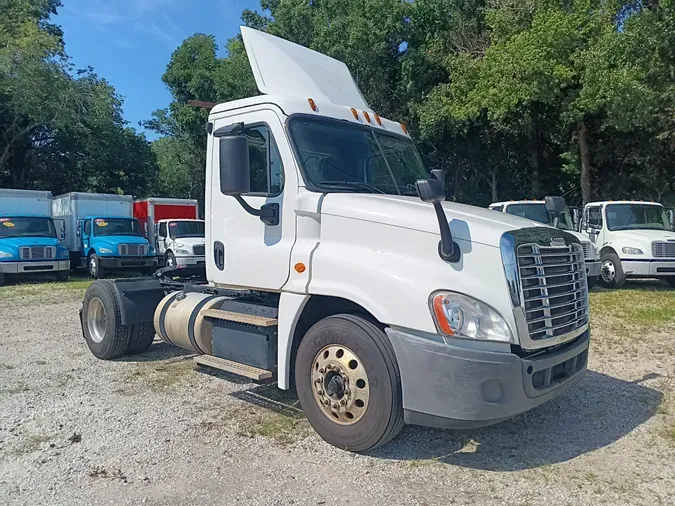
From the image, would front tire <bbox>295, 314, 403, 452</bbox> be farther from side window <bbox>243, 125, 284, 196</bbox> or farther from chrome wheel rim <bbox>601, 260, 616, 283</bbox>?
chrome wheel rim <bbox>601, 260, 616, 283</bbox>

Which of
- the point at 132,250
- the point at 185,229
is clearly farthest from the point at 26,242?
the point at 185,229

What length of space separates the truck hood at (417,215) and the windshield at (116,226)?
57.0 ft

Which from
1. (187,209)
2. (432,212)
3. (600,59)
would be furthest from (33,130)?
(432,212)

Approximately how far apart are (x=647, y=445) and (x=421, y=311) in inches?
92.1

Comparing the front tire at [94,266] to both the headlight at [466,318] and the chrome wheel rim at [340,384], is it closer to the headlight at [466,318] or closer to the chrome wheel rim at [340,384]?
the chrome wheel rim at [340,384]

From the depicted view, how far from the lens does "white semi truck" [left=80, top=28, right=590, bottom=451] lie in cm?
386

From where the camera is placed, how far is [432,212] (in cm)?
420

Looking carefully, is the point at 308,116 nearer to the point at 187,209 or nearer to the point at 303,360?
the point at 303,360

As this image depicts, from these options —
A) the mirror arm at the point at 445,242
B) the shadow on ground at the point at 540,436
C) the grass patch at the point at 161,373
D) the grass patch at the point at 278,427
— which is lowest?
the shadow on ground at the point at 540,436

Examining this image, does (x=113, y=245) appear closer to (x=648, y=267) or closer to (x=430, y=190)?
(x=648, y=267)

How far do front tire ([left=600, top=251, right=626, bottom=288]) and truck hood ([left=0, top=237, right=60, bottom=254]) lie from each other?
16028 mm

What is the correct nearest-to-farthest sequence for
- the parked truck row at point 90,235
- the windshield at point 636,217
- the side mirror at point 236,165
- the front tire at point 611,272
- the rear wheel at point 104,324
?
the side mirror at point 236,165, the rear wheel at point 104,324, the front tire at point 611,272, the windshield at point 636,217, the parked truck row at point 90,235

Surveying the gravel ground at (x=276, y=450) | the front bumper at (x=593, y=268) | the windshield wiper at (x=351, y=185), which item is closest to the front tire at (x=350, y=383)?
the gravel ground at (x=276, y=450)

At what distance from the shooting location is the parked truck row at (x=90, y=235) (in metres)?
17.8
